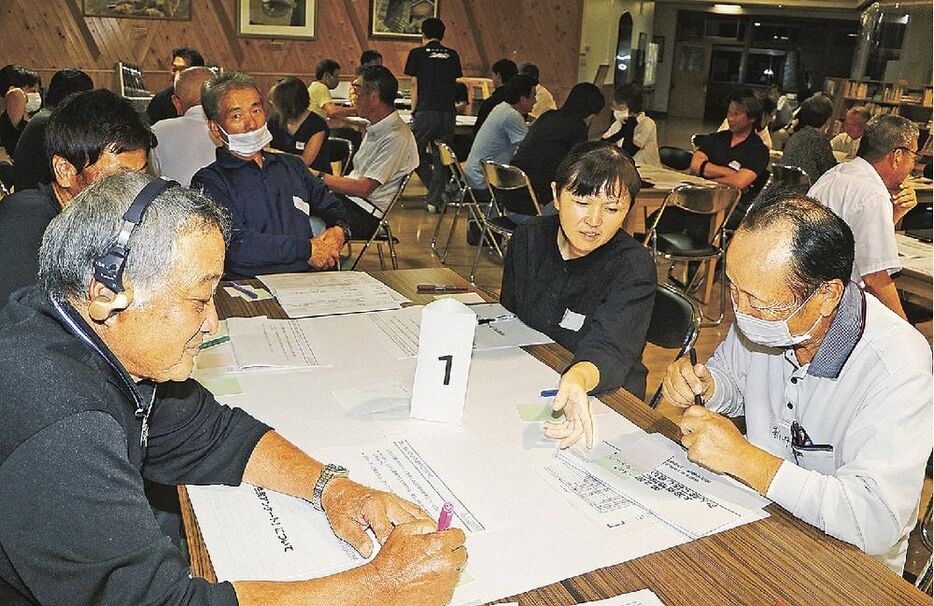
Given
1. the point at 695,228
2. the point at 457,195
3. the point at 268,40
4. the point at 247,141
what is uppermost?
the point at 268,40

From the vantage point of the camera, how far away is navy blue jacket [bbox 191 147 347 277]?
3.01 metres

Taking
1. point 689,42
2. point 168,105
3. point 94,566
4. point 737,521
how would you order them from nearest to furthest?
point 94,566, point 737,521, point 168,105, point 689,42

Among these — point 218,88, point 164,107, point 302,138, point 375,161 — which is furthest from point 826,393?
point 164,107

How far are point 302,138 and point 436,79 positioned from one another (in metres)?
2.41

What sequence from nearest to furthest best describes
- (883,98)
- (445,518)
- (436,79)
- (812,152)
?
(445,518), (812,152), (436,79), (883,98)

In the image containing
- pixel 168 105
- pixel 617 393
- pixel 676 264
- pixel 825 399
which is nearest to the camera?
pixel 825 399

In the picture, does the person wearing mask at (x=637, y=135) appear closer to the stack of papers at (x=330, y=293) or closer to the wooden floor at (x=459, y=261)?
the wooden floor at (x=459, y=261)

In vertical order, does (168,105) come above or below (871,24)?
below

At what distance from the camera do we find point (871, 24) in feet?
37.9

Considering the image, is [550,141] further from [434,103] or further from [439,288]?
[439,288]

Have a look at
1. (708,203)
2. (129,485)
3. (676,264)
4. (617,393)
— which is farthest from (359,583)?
(676,264)

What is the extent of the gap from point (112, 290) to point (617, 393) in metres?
1.16

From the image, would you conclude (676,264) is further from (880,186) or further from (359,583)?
(359,583)

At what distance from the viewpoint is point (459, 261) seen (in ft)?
20.0
